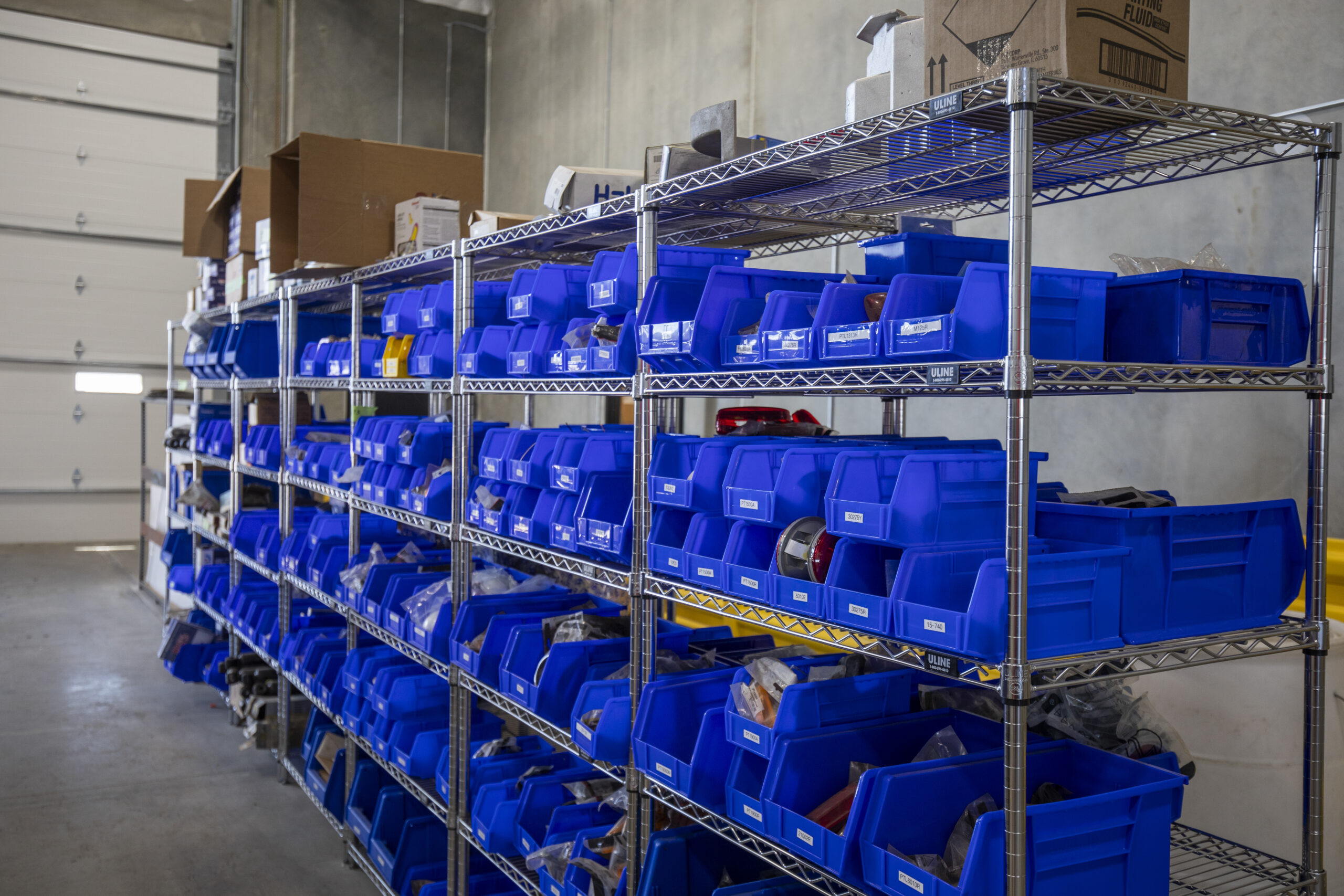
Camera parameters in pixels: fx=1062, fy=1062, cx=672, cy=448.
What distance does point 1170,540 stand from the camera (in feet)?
6.14

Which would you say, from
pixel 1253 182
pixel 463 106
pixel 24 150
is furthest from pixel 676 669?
pixel 24 150

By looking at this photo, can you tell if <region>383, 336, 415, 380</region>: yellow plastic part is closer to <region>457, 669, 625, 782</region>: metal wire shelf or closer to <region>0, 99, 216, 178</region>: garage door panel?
<region>457, 669, 625, 782</region>: metal wire shelf

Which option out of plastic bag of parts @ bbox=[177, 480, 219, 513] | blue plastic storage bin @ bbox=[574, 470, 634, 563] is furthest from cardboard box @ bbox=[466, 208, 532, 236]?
plastic bag of parts @ bbox=[177, 480, 219, 513]

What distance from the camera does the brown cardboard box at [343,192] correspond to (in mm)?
4375

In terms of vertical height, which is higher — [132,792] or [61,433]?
[61,433]

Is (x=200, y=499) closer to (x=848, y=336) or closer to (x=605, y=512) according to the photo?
(x=605, y=512)

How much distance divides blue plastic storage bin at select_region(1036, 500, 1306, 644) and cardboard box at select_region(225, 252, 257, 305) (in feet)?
17.3

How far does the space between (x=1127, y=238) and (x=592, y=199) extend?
2.48 metres

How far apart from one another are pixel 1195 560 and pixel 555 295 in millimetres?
1873

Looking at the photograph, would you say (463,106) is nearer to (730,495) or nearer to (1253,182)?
(1253,182)

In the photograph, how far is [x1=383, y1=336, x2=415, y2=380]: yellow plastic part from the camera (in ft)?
13.1

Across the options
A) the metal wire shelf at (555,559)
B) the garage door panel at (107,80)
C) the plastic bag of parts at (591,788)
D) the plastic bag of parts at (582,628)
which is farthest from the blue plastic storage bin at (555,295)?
the garage door panel at (107,80)

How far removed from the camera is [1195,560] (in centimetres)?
192

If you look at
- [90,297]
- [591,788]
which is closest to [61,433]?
[90,297]
